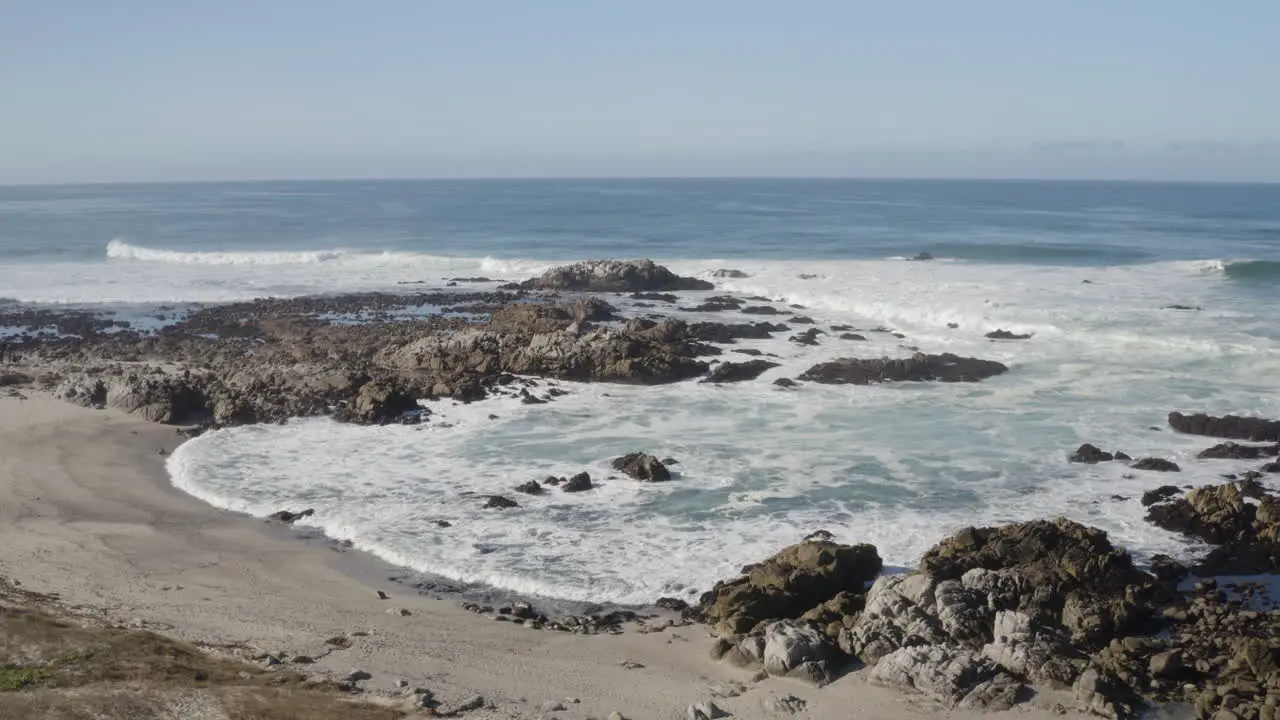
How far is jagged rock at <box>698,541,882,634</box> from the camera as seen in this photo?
12.1 meters

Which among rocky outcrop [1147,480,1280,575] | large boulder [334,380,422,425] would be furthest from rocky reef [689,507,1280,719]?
large boulder [334,380,422,425]

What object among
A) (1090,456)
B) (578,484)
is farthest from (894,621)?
(1090,456)

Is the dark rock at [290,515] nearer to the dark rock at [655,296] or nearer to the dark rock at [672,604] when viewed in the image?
the dark rock at [672,604]

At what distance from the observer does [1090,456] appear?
1831cm

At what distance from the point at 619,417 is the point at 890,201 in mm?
98671

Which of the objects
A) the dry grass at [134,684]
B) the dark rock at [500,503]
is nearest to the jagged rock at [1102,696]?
the dry grass at [134,684]

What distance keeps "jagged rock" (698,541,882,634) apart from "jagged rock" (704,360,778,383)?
11.8 meters

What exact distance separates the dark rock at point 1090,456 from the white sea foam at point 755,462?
0.86ft

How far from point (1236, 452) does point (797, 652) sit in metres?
11.5

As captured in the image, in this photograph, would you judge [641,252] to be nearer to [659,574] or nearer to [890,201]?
[659,574]

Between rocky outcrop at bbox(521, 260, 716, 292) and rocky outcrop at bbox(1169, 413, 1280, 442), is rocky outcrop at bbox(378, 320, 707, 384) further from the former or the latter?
rocky outcrop at bbox(521, 260, 716, 292)

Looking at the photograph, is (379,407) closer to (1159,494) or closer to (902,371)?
(902,371)

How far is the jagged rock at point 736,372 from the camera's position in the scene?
2517 centimetres

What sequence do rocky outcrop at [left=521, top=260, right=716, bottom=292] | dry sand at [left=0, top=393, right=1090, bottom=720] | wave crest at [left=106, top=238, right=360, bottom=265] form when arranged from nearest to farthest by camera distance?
dry sand at [left=0, top=393, right=1090, bottom=720], rocky outcrop at [left=521, top=260, right=716, bottom=292], wave crest at [left=106, top=238, right=360, bottom=265]
